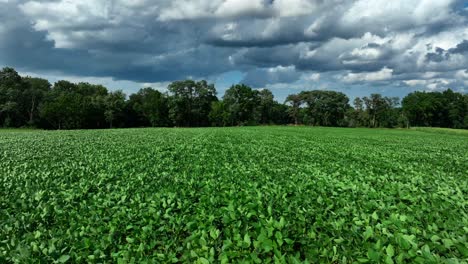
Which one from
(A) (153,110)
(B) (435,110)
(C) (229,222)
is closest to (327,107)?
(B) (435,110)

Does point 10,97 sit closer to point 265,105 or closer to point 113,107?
point 113,107

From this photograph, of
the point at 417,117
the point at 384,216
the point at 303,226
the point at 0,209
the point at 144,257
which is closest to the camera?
the point at 144,257

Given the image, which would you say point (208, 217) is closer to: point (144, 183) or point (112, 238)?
point (112, 238)

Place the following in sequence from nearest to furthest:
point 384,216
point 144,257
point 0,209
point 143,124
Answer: point 144,257 → point 384,216 → point 0,209 → point 143,124

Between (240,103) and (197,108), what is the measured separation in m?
17.8

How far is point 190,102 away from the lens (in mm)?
118688

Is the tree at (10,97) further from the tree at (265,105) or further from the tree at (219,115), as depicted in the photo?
the tree at (265,105)

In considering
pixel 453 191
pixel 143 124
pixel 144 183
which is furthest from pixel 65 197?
pixel 143 124

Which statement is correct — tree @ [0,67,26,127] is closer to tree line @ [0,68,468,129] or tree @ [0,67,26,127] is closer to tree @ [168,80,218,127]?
tree line @ [0,68,468,129]

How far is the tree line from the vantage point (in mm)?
88312

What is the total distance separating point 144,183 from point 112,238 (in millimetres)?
3743

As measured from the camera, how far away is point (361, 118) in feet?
A: 456

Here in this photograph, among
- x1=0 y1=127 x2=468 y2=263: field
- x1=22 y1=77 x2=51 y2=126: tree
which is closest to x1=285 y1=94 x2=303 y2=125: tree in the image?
x1=22 y1=77 x2=51 y2=126: tree

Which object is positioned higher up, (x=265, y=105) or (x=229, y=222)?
(x=265, y=105)
